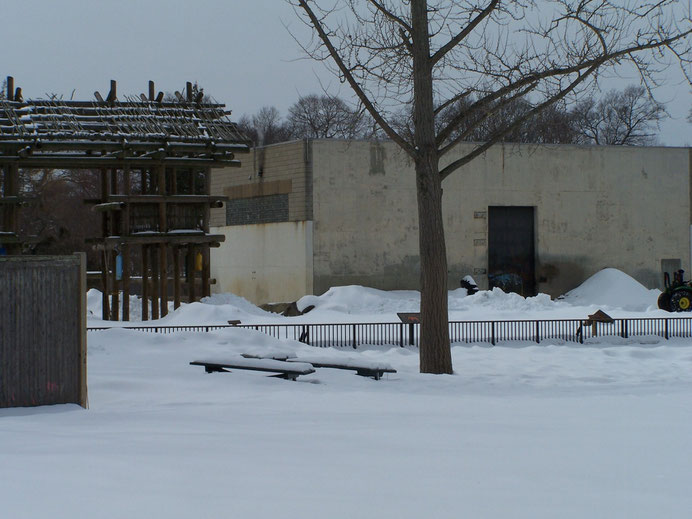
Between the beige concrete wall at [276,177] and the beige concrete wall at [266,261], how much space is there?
0.96 metres

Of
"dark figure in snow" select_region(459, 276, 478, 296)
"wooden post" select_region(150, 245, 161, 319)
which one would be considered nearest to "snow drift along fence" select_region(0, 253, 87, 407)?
"wooden post" select_region(150, 245, 161, 319)

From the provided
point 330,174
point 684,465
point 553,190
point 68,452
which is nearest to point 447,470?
point 684,465

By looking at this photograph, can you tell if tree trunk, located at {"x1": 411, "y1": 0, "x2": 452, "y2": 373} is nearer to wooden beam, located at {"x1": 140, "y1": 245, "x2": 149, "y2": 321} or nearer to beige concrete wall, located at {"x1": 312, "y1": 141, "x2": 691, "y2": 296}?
wooden beam, located at {"x1": 140, "y1": 245, "x2": 149, "y2": 321}

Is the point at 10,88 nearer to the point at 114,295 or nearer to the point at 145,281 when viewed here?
the point at 114,295

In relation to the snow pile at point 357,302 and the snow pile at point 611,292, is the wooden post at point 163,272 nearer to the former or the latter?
the snow pile at point 357,302

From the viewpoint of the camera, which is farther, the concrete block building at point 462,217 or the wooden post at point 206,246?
the concrete block building at point 462,217

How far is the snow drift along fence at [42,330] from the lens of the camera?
10.6 m

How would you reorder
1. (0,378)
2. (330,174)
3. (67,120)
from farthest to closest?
(330,174) < (67,120) < (0,378)

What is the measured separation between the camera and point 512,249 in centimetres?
4178

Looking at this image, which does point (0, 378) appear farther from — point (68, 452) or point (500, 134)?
point (500, 134)

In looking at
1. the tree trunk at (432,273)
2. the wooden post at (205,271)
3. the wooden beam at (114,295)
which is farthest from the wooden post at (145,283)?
the tree trunk at (432,273)

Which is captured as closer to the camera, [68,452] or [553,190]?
[68,452]

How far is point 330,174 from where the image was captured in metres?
39.1

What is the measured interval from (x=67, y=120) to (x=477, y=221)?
19.6 m
